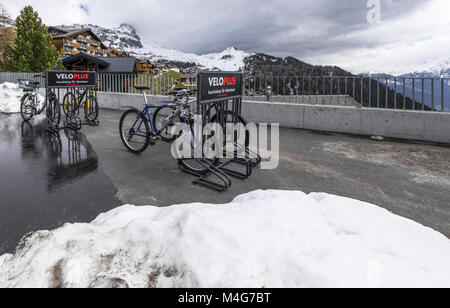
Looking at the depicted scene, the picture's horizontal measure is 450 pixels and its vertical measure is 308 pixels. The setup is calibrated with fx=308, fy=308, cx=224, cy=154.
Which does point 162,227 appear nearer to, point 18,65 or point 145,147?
point 145,147

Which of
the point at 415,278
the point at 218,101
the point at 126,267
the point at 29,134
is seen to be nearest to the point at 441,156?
the point at 218,101

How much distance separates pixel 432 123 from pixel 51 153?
8.63 m

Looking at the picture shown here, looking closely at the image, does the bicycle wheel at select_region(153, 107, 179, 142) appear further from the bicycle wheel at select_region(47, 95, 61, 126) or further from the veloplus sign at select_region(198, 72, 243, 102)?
the bicycle wheel at select_region(47, 95, 61, 126)

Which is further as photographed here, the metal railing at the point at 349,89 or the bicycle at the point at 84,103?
the bicycle at the point at 84,103

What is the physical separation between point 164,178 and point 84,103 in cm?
583

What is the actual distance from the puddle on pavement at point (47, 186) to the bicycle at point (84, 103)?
192 centimetres

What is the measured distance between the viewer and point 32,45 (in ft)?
136

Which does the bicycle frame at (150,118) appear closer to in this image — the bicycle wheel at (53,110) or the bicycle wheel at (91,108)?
the bicycle wheel at (53,110)

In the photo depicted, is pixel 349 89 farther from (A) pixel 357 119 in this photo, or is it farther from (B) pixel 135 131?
(B) pixel 135 131

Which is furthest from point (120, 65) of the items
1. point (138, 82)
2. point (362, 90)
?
point (362, 90)

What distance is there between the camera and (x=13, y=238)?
2.94 metres

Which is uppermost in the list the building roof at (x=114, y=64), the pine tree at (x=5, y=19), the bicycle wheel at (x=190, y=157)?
the pine tree at (x=5, y=19)

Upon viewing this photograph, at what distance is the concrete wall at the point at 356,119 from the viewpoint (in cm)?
746

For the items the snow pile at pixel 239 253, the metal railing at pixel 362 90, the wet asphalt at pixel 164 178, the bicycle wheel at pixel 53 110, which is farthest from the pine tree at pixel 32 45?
the snow pile at pixel 239 253
